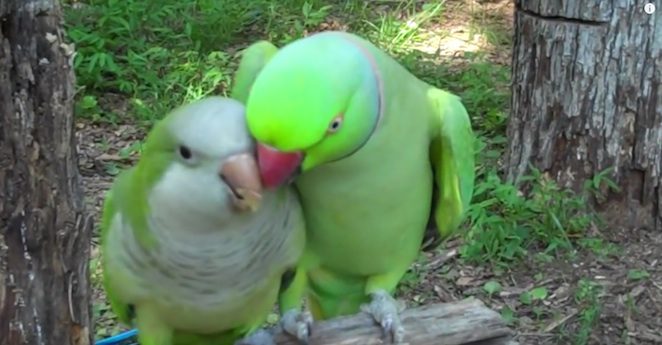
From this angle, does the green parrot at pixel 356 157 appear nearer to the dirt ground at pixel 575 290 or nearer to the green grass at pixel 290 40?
the dirt ground at pixel 575 290

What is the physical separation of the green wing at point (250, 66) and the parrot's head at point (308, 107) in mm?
269

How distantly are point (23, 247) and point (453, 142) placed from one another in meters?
0.76

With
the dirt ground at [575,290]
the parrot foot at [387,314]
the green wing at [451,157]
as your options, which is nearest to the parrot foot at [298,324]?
the parrot foot at [387,314]

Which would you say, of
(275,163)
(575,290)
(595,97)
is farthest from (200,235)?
(595,97)

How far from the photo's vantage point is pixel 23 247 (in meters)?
1.90

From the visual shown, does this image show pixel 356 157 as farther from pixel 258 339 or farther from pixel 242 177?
pixel 258 339

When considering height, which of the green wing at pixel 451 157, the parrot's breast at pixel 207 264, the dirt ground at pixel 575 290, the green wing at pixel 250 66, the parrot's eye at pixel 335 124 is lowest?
the dirt ground at pixel 575 290

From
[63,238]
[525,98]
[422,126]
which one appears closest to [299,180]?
[422,126]

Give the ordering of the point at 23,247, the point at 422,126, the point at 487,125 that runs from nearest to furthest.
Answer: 1. the point at 23,247
2. the point at 422,126
3. the point at 487,125

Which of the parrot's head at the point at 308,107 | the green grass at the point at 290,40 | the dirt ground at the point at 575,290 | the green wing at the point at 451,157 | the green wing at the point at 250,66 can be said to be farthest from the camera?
the green grass at the point at 290,40

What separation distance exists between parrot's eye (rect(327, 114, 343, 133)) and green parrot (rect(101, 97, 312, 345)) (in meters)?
0.11

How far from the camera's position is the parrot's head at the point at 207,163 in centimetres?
165

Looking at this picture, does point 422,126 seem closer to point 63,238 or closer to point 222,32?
point 63,238

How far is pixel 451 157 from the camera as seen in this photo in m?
2.09
